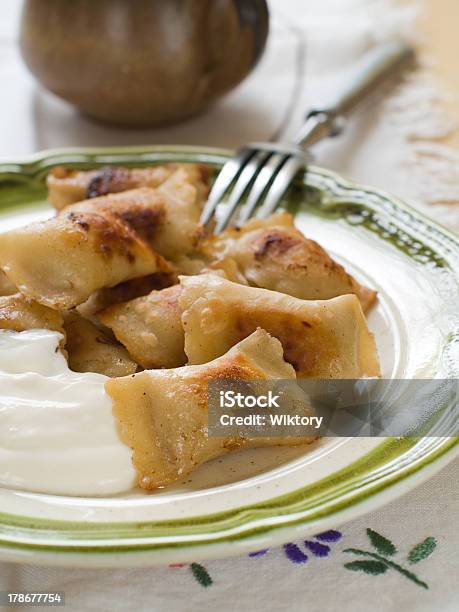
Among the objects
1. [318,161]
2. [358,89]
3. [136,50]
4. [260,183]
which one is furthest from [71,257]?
[358,89]

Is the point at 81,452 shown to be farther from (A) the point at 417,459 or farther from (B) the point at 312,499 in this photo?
(A) the point at 417,459

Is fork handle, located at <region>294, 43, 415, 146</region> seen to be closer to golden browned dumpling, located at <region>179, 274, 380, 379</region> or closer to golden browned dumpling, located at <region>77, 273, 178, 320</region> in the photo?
golden browned dumpling, located at <region>77, 273, 178, 320</region>

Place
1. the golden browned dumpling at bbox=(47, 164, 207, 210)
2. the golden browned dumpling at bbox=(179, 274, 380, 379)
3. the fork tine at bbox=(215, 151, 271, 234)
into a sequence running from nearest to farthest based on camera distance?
the golden browned dumpling at bbox=(179, 274, 380, 379) < the golden browned dumpling at bbox=(47, 164, 207, 210) < the fork tine at bbox=(215, 151, 271, 234)

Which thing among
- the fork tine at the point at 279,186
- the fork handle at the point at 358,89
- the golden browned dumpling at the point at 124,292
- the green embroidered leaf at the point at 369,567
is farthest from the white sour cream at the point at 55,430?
the fork handle at the point at 358,89

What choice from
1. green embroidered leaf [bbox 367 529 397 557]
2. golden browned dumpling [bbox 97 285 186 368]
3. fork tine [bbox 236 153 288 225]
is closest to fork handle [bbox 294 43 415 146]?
fork tine [bbox 236 153 288 225]

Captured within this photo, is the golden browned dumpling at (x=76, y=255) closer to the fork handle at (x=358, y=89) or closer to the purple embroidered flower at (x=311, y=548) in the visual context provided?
the purple embroidered flower at (x=311, y=548)

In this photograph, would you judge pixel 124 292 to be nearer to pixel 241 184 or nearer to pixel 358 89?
pixel 241 184

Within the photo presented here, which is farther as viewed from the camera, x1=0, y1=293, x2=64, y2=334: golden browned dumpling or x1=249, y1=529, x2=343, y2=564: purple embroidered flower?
x1=0, y1=293, x2=64, y2=334: golden browned dumpling
